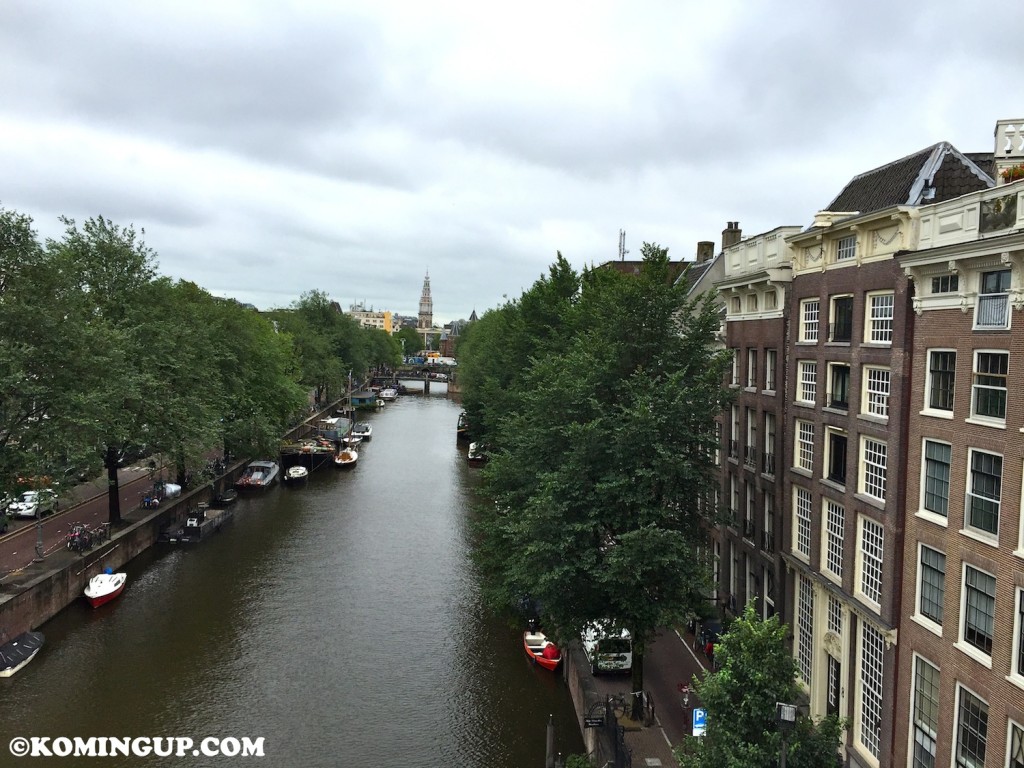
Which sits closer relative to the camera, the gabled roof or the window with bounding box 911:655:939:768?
the window with bounding box 911:655:939:768

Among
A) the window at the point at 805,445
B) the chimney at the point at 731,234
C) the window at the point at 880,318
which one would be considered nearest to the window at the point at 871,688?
the window at the point at 805,445

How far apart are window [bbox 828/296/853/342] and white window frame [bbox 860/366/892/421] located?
1.24m

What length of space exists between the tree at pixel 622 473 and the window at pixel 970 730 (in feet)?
22.5

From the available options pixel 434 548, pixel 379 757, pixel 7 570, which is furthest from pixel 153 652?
pixel 434 548

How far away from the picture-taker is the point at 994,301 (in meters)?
15.6

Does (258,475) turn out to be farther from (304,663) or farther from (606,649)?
(606,649)

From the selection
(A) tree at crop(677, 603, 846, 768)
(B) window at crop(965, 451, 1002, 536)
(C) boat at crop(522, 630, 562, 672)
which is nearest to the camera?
(A) tree at crop(677, 603, 846, 768)

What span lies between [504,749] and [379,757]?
3.73 metres

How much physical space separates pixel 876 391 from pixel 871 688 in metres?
7.51

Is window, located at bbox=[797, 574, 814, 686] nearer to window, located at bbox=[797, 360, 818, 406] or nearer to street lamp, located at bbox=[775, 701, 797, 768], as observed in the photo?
window, located at bbox=[797, 360, 818, 406]

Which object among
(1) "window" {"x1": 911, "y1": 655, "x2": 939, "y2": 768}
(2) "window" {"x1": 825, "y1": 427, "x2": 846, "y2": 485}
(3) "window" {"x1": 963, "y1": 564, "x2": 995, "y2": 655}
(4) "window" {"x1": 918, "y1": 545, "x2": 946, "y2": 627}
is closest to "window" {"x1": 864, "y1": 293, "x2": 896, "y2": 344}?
(2) "window" {"x1": 825, "y1": 427, "x2": 846, "y2": 485}

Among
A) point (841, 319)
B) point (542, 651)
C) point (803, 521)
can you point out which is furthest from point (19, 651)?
point (841, 319)

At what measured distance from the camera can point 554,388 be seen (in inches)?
903

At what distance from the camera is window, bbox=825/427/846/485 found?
22031 millimetres
